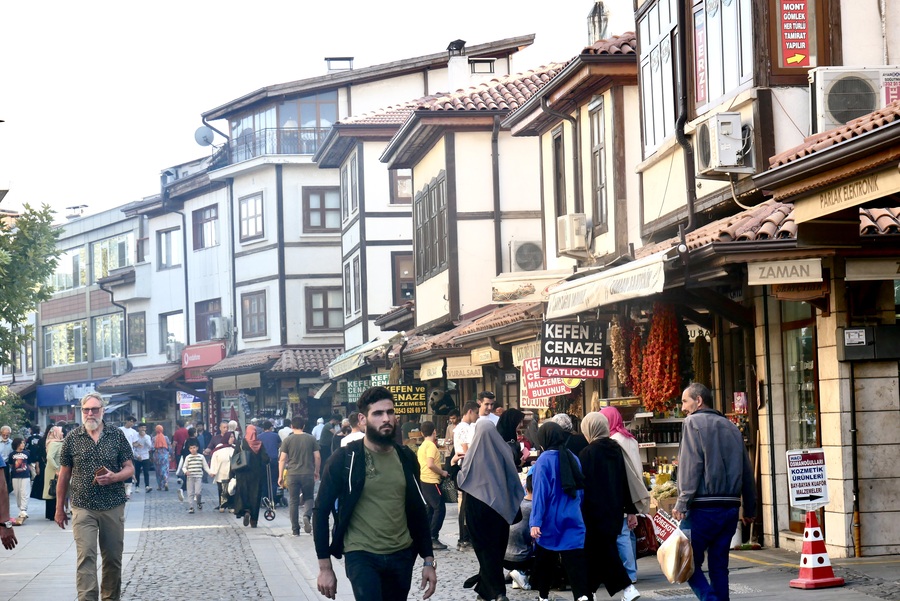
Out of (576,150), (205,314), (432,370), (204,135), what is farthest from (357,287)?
(576,150)

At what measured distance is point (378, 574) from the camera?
7883 mm

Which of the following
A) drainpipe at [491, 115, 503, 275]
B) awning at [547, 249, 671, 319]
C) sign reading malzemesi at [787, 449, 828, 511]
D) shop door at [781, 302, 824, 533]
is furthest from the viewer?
drainpipe at [491, 115, 503, 275]

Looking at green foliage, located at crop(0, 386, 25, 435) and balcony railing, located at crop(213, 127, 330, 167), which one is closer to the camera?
green foliage, located at crop(0, 386, 25, 435)

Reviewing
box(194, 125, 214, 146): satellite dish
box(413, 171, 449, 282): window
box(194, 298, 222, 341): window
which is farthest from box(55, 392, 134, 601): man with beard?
box(194, 125, 214, 146): satellite dish

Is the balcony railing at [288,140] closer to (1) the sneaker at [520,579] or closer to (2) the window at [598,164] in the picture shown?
(2) the window at [598,164]

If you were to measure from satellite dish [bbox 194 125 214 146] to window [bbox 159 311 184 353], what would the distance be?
750 centimetres

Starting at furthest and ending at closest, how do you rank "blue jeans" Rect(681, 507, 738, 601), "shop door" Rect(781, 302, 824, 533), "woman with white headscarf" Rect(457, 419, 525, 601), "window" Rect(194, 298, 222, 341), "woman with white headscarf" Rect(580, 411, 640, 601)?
"window" Rect(194, 298, 222, 341)
"shop door" Rect(781, 302, 824, 533)
"woman with white headscarf" Rect(457, 419, 525, 601)
"woman with white headscarf" Rect(580, 411, 640, 601)
"blue jeans" Rect(681, 507, 738, 601)

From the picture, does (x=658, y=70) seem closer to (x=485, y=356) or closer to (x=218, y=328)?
(x=485, y=356)

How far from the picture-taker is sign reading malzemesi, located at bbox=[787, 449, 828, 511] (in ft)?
38.8

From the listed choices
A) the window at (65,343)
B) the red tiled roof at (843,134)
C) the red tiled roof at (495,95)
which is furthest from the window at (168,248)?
the red tiled roof at (843,134)

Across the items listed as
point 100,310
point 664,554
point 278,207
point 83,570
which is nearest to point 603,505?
point 664,554

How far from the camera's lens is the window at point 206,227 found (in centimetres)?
5372

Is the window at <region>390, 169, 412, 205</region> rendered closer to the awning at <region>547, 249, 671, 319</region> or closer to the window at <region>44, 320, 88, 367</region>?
the awning at <region>547, 249, 671, 319</region>

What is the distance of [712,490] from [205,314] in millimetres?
46810
